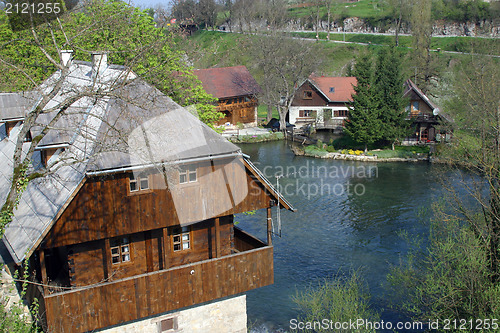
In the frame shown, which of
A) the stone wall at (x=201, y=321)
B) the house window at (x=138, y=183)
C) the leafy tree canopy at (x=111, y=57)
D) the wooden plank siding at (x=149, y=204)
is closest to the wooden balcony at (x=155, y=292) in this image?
the stone wall at (x=201, y=321)

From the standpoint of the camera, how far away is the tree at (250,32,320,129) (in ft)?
183

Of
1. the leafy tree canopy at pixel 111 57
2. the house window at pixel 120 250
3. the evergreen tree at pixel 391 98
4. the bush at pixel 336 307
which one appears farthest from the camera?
the evergreen tree at pixel 391 98

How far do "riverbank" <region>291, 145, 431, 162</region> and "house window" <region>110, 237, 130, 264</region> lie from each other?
3172cm

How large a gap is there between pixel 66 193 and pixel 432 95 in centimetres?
4866

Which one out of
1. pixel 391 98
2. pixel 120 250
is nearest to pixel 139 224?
pixel 120 250

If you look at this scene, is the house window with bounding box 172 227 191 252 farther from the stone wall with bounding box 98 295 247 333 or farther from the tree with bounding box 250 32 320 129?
the tree with bounding box 250 32 320 129

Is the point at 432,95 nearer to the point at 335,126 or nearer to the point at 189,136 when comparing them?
the point at 335,126

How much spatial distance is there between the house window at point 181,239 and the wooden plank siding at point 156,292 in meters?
1.01

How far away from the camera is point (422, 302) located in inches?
696

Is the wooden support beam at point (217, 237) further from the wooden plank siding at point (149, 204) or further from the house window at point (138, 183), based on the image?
the house window at point (138, 183)

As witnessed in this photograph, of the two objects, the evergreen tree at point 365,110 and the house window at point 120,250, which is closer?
the house window at point 120,250

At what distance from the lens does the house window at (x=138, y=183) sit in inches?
539

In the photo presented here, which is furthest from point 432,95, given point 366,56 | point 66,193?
point 66,193

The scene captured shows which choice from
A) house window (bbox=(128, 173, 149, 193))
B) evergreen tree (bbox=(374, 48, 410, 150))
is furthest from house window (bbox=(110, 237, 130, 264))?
evergreen tree (bbox=(374, 48, 410, 150))
